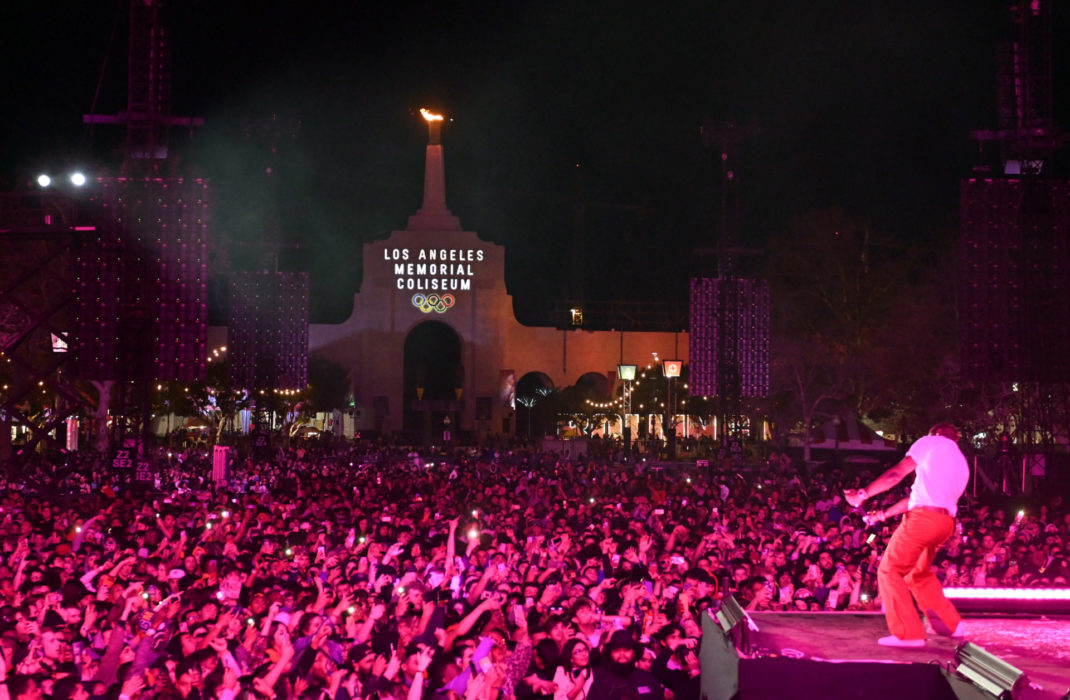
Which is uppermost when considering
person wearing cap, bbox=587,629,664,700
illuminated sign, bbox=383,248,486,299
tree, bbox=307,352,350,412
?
illuminated sign, bbox=383,248,486,299

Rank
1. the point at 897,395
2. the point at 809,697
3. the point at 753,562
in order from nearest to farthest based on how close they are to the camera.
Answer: the point at 809,697, the point at 753,562, the point at 897,395

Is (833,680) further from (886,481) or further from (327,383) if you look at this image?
(327,383)

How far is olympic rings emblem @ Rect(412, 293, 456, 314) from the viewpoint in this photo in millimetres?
67125

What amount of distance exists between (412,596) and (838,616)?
333 cm

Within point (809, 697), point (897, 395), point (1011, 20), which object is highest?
point (1011, 20)

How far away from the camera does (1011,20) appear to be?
2128 centimetres

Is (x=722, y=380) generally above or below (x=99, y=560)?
above

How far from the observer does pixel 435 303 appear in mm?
67312

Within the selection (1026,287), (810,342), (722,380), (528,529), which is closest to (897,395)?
(810,342)

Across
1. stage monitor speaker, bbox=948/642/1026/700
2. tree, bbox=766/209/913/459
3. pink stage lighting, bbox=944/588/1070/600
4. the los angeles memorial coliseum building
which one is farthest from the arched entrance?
stage monitor speaker, bbox=948/642/1026/700

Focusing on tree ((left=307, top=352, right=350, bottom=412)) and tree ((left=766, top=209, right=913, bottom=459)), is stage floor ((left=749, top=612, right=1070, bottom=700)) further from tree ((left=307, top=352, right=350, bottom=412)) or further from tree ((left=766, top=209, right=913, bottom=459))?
tree ((left=307, top=352, right=350, bottom=412))

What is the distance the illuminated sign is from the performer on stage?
5978cm

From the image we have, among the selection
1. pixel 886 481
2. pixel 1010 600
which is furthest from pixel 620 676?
pixel 1010 600

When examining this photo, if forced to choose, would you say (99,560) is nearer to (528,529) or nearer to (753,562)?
(528,529)
